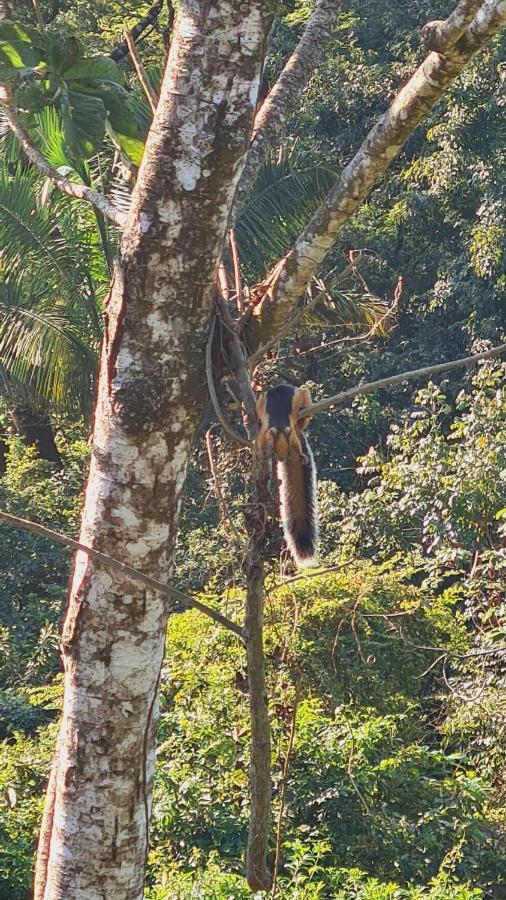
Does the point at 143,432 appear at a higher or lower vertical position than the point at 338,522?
lower

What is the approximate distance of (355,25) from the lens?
12.3m

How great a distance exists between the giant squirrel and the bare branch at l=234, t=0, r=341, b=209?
19.0 inches

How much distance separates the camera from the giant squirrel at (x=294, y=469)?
8.84 ft

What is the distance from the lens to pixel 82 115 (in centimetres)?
259

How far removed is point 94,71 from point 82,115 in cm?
10

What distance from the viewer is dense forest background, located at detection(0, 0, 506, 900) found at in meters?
4.75

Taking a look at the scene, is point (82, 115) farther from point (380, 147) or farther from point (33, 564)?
point (33, 564)

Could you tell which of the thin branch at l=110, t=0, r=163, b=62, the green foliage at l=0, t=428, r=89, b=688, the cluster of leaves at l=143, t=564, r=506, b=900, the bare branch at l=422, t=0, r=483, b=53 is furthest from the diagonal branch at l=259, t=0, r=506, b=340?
the thin branch at l=110, t=0, r=163, b=62

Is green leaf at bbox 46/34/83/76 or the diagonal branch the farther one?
green leaf at bbox 46/34/83/76

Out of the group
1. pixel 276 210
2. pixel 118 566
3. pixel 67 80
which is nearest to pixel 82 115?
pixel 67 80

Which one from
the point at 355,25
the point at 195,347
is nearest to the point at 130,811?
the point at 195,347

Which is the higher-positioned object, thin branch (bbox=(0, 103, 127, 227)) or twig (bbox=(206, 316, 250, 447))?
thin branch (bbox=(0, 103, 127, 227))

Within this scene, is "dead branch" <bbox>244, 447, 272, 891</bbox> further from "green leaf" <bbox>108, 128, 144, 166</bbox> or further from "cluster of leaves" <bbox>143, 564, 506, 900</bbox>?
"cluster of leaves" <bbox>143, 564, 506, 900</bbox>

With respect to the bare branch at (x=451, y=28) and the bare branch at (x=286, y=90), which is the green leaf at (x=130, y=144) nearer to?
the bare branch at (x=286, y=90)
